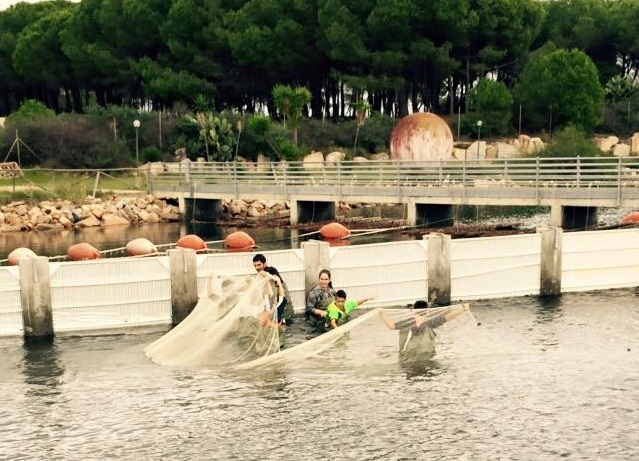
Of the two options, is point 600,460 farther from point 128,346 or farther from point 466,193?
point 466,193

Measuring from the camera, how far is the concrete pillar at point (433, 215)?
1834 inches

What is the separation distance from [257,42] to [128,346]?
65543 mm

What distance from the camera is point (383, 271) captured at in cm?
2595

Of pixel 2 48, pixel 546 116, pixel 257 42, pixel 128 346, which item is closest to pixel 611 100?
pixel 546 116

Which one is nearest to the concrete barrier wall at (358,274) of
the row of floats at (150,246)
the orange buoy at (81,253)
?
the row of floats at (150,246)

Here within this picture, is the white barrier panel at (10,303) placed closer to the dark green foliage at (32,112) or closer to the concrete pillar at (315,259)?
the concrete pillar at (315,259)

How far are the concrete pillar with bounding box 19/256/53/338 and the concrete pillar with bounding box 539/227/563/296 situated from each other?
1349 cm

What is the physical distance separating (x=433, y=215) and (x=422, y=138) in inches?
578

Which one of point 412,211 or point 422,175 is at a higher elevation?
point 422,175

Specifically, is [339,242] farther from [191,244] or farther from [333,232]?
[191,244]

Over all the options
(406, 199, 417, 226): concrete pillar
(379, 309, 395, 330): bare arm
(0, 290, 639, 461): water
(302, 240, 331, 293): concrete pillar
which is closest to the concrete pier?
(406, 199, 417, 226): concrete pillar

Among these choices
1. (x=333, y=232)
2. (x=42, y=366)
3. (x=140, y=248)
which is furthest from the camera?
(x=333, y=232)

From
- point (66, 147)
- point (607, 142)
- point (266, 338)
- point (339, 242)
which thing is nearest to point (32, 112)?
point (66, 147)

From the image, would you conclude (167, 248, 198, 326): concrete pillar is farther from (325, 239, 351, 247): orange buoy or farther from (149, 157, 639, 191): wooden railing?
(149, 157, 639, 191): wooden railing
